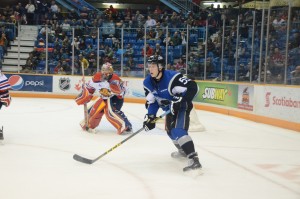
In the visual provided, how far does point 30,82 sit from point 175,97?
9130mm

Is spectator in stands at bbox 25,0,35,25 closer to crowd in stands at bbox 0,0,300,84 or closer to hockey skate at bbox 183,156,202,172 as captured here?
crowd in stands at bbox 0,0,300,84

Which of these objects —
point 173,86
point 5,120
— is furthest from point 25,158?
point 5,120

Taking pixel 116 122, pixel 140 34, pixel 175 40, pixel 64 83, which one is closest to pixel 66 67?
pixel 64 83

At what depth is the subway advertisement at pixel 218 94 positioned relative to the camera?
891 cm

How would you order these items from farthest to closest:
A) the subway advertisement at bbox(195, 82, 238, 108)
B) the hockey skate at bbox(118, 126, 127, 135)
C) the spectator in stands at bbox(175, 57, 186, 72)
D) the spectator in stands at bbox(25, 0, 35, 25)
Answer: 1. the spectator in stands at bbox(25, 0, 35, 25)
2. the spectator in stands at bbox(175, 57, 186, 72)
3. the subway advertisement at bbox(195, 82, 238, 108)
4. the hockey skate at bbox(118, 126, 127, 135)

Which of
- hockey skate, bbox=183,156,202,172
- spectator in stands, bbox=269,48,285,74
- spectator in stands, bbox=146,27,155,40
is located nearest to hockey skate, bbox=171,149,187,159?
hockey skate, bbox=183,156,202,172

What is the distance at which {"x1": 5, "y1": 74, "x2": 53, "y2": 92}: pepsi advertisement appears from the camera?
12.3m

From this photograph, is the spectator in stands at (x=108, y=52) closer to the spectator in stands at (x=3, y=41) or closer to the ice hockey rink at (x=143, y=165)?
the spectator in stands at (x=3, y=41)

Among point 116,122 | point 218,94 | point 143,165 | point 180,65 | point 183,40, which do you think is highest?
point 183,40

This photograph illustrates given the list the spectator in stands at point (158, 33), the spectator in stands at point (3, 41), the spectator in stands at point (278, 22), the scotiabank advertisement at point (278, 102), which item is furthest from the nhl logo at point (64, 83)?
the spectator in stands at point (278, 22)

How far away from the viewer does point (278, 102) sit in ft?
23.8

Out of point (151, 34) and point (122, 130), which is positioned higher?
point (151, 34)

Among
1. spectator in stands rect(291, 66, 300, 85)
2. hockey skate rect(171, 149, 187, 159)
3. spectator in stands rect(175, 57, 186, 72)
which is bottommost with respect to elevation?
hockey skate rect(171, 149, 187, 159)

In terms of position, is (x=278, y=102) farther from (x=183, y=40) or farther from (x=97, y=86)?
(x=183, y=40)
